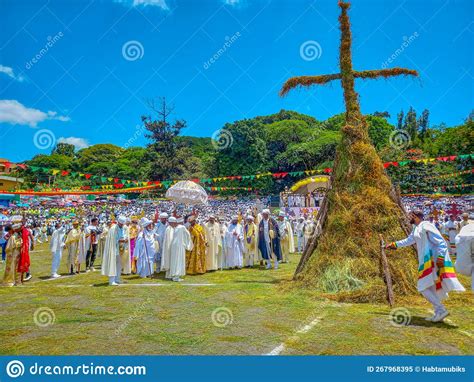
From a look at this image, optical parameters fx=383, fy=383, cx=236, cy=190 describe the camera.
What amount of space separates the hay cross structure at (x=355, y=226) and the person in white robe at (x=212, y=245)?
477cm

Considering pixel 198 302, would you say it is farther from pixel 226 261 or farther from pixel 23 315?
pixel 226 261

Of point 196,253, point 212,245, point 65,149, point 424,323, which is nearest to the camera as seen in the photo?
point 424,323

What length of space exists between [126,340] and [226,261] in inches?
329

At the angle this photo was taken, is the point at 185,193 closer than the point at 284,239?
No

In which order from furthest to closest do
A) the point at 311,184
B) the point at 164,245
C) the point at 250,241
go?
the point at 311,184
the point at 250,241
the point at 164,245

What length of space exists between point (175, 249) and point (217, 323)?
4917 millimetres

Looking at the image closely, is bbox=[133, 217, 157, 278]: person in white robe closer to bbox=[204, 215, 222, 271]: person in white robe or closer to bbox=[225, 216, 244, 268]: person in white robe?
bbox=[204, 215, 222, 271]: person in white robe

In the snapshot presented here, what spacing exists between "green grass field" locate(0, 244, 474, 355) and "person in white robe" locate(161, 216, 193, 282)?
127 centimetres

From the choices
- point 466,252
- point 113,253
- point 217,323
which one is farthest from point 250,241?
point 466,252

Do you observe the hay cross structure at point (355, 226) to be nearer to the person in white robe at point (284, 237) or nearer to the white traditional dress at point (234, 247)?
the white traditional dress at point (234, 247)

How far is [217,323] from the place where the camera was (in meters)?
6.19

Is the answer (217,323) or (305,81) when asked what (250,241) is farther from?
(217,323)

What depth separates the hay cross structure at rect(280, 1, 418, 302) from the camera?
298 inches

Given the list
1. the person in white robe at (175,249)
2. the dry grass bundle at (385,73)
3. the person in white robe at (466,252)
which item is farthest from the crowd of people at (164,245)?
the dry grass bundle at (385,73)
